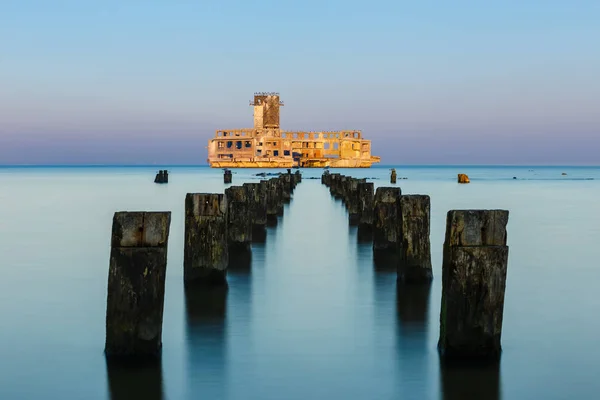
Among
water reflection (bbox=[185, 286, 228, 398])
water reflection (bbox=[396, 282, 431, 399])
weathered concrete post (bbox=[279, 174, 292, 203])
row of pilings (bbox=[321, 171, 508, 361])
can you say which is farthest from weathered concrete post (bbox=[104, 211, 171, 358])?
weathered concrete post (bbox=[279, 174, 292, 203])

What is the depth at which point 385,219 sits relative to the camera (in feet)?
41.4

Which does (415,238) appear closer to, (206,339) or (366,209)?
(206,339)

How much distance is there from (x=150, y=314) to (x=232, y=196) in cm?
671

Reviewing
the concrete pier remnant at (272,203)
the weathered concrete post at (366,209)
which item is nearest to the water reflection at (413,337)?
the weathered concrete post at (366,209)

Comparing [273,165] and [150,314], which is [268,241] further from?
[273,165]

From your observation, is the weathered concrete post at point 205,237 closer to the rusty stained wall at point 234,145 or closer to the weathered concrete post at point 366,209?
the weathered concrete post at point 366,209

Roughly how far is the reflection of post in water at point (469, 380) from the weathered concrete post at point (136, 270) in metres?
2.25

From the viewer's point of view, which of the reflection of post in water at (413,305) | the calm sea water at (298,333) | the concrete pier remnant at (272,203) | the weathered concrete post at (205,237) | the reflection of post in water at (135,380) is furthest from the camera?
the concrete pier remnant at (272,203)

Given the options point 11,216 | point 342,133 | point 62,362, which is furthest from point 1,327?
point 342,133

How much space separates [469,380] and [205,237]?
4053 mm

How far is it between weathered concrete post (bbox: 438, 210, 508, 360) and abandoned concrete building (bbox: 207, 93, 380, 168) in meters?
124

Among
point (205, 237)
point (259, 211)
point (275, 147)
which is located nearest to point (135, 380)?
point (205, 237)

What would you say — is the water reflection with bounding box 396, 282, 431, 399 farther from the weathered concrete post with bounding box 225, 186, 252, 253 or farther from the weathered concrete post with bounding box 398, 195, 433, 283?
the weathered concrete post with bounding box 225, 186, 252, 253

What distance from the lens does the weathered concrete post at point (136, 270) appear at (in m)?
5.55
